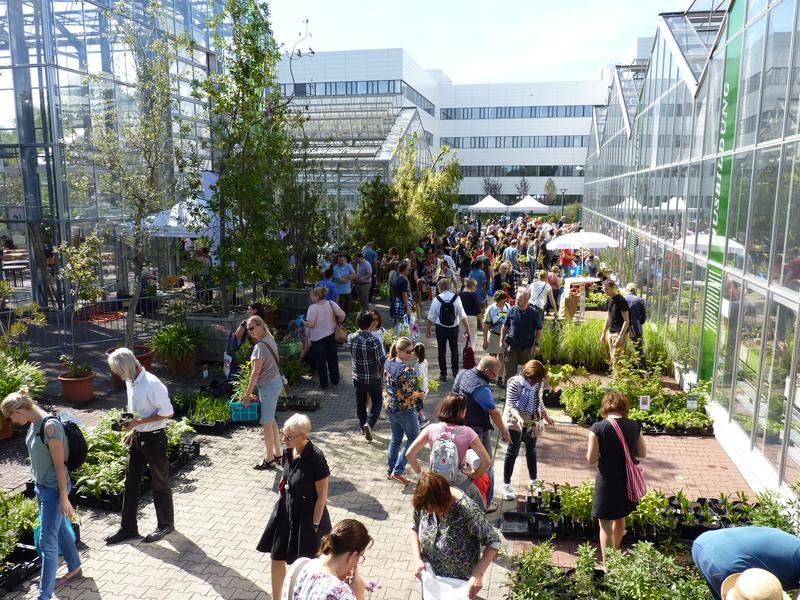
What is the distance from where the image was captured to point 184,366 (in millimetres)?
11305

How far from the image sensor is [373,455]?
7.95 metres

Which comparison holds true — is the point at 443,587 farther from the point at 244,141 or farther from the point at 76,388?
the point at 244,141

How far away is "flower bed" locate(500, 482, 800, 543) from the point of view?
568 centimetres

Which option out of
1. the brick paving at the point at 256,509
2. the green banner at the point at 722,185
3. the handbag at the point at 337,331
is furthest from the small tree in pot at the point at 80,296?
the green banner at the point at 722,185

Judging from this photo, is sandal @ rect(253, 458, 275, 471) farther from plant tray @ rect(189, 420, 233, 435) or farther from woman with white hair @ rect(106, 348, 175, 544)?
woman with white hair @ rect(106, 348, 175, 544)

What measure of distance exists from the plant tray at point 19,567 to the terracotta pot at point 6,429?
3379 mm

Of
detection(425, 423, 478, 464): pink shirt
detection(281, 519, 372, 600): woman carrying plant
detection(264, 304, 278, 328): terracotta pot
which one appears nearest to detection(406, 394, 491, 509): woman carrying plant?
detection(425, 423, 478, 464): pink shirt

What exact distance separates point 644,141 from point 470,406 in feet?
38.5

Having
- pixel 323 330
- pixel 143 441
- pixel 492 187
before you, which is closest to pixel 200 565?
pixel 143 441

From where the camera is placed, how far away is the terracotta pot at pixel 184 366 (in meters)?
11.2

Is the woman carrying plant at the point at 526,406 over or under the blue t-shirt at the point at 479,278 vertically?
under

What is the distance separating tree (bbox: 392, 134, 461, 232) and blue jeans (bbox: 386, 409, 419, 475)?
15.0m

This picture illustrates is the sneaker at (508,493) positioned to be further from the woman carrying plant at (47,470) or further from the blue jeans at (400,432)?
the woman carrying plant at (47,470)

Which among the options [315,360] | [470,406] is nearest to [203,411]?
[315,360]
